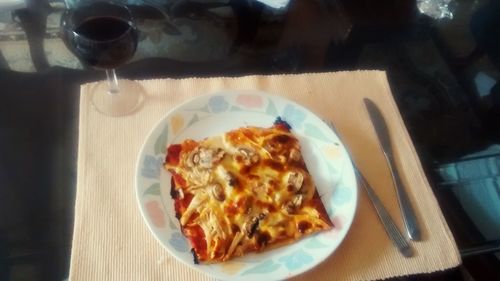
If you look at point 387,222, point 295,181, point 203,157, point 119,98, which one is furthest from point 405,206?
point 119,98

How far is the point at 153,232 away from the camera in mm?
563

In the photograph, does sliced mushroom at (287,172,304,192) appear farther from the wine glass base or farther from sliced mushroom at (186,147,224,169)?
the wine glass base

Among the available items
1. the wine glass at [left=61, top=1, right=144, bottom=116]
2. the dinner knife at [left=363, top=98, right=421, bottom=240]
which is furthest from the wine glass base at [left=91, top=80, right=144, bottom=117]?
the dinner knife at [left=363, top=98, right=421, bottom=240]

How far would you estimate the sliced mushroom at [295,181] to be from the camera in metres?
0.62

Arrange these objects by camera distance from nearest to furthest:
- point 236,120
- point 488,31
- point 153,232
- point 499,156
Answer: point 153,232 < point 236,120 < point 499,156 < point 488,31

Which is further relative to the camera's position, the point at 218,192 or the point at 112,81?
the point at 112,81

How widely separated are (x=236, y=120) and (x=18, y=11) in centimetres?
46

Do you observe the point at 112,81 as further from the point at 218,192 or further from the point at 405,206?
the point at 405,206

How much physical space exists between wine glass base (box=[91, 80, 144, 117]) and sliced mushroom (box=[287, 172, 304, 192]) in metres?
→ 0.26

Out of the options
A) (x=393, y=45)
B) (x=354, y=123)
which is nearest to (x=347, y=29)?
(x=393, y=45)

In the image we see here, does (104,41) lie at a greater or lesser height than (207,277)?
greater

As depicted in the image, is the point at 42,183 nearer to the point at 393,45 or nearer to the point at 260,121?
the point at 260,121

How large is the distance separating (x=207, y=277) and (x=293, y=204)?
138 mm

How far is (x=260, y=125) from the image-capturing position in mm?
695
